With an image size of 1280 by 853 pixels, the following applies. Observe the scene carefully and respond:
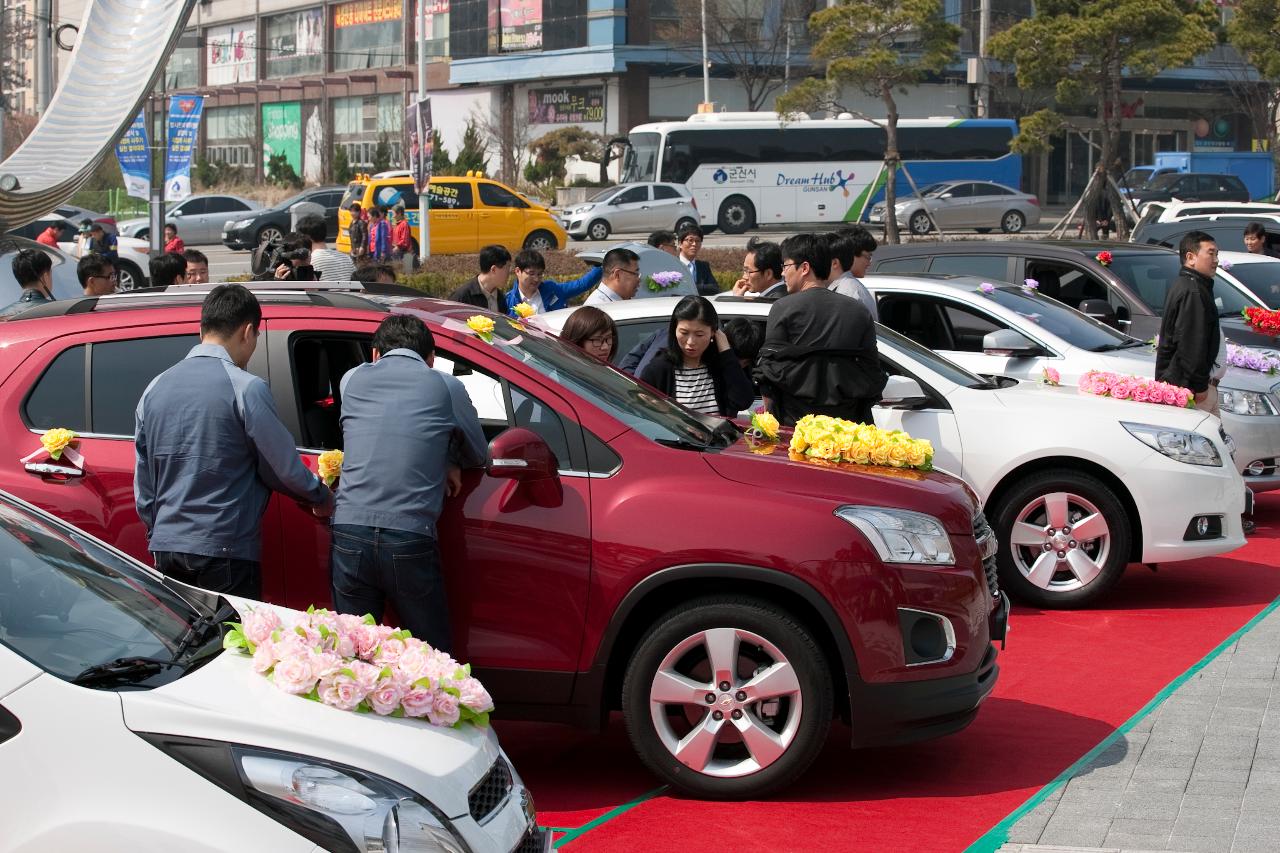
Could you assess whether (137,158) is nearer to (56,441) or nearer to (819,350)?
(819,350)

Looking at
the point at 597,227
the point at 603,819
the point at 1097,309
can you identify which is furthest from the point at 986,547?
the point at 597,227

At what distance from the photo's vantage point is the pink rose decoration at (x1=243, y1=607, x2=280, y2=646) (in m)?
3.83

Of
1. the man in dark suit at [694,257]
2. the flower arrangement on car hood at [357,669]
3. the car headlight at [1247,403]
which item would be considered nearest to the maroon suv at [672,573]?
the flower arrangement on car hood at [357,669]

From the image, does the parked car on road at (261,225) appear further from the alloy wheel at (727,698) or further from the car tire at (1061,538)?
the alloy wheel at (727,698)

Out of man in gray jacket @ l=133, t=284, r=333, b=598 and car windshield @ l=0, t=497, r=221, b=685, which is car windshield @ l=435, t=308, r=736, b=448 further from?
car windshield @ l=0, t=497, r=221, b=685

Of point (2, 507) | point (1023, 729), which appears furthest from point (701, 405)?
point (2, 507)

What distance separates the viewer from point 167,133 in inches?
894

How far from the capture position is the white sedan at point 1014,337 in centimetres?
993

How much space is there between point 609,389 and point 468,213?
30.5 metres

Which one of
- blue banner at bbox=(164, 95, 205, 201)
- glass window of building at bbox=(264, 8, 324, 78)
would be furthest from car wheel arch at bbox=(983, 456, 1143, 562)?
glass window of building at bbox=(264, 8, 324, 78)

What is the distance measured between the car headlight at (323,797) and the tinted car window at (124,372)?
9.04 ft

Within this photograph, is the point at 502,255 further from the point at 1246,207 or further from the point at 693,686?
the point at 1246,207

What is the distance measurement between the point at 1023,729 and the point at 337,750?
3732mm

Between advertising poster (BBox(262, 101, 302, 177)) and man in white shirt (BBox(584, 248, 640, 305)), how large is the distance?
68347mm
